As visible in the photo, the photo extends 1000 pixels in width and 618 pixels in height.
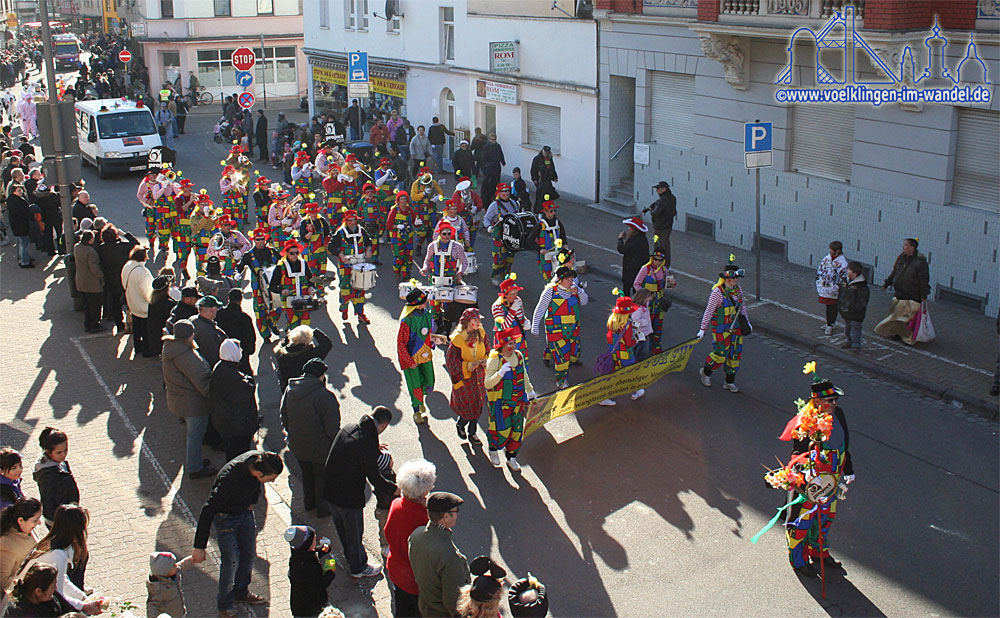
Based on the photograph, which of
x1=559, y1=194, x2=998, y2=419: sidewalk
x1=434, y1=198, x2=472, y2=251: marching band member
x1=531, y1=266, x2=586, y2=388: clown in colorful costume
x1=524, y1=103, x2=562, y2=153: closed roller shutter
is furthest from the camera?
x1=524, y1=103, x2=562, y2=153: closed roller shutter

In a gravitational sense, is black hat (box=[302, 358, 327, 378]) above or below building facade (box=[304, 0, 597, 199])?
below

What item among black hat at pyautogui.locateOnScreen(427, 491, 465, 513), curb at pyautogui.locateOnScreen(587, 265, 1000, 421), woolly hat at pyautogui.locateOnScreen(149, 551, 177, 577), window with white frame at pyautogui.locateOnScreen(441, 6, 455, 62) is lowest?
curb at pyautogui.locateOnScreen(587, 265, 1000, 421)

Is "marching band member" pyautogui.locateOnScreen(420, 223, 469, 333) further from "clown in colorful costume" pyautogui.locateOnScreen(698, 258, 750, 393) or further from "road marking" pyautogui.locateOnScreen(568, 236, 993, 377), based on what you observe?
"road marking" pyautogui.locateOnScreen(568, 236, 993, 377)

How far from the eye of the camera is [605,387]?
11.2 metres

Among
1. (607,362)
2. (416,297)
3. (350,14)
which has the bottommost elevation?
(607,362)

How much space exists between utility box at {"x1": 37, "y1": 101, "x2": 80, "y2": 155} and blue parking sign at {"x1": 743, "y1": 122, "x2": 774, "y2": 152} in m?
9.71

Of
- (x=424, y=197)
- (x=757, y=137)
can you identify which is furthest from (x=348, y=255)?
(x=757, y=137)

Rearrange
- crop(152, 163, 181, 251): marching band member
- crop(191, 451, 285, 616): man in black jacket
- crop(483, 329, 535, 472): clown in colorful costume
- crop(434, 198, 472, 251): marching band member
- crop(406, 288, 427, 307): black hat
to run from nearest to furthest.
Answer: crop(191, 451, 285, 616): man in black jacket
crop(483, 329, 535, 472): clown in colorful costume
crop(406, 288, 427, 307): black hat
crop(434, 198, 472, 251): marching band member
crop(152, 163, 181, 251): marching band member

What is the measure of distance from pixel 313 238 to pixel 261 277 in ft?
5.17

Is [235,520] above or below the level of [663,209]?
below

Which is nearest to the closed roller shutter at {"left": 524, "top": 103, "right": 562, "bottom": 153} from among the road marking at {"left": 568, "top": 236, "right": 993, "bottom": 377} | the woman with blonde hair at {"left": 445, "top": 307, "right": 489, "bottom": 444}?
the road marking at {"left": 568, "top": 236, "right": 993, "bottom": 377}

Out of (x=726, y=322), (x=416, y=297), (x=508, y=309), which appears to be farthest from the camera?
(x=726, y=322)

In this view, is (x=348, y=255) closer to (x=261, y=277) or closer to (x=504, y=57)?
(x=261, y=277)

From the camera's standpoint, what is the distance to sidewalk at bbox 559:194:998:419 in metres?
12.2
